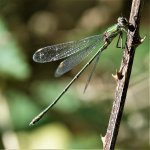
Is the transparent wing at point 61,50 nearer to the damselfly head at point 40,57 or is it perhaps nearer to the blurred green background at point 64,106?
the damselfly head at point 40,57

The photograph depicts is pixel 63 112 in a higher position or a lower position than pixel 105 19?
lower

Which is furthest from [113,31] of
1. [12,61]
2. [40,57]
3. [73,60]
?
[12,61]

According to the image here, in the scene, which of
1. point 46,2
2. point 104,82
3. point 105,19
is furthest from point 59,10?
point 104,82

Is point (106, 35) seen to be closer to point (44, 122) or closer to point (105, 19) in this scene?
point (44, 122)

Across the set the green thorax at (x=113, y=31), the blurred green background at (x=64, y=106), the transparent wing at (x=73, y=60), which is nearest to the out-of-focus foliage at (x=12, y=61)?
the blurred green background at (x=64, y=106)

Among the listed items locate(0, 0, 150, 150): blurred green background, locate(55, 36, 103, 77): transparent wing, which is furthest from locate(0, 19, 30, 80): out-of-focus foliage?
locate(55, 36, 103, 77): transparent wing

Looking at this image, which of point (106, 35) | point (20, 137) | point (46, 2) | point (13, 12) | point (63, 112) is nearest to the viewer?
point (106, 35)

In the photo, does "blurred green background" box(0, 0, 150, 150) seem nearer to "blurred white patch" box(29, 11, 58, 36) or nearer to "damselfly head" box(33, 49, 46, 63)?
"damselfly head" box(33, 49, 46, 63)

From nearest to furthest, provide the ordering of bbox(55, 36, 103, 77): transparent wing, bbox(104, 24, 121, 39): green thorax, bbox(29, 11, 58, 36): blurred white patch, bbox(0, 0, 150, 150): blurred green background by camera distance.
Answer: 1. bbox(104, 24, 121, 39): green thorax
2. bbox(55, 36, 103, 77): transparent wing
3. bbox(0, 0, 150, 150): blurred green background
4. bbox(29, 11, 58, 36): blurred white patch
